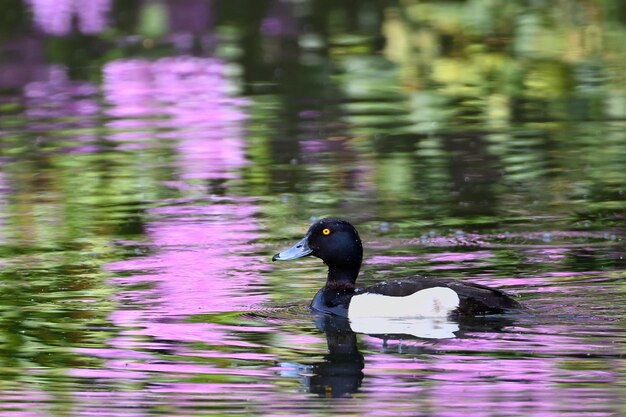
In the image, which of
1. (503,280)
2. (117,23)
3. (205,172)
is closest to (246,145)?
(205,172)

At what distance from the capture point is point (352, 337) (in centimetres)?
1074

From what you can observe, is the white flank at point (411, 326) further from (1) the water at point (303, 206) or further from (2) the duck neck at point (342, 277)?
(2) the duck neck at point (342, 277)

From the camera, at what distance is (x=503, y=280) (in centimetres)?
1191

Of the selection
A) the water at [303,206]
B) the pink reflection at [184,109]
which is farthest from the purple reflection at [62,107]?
the pink reflection at [184,109]

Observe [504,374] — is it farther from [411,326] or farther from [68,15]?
[68,15]

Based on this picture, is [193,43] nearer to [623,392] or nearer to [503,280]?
[503,280]

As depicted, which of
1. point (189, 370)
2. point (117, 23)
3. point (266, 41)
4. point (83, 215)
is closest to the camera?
point (189, 370)

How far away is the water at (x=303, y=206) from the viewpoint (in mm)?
9406

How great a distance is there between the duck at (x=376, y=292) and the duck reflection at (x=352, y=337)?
2.7 inches

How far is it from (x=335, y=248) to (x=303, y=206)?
342 centimetres

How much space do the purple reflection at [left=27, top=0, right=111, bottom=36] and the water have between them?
289 millimetres

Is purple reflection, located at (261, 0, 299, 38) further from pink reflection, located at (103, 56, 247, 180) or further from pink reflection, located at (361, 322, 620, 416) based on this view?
pink reflection, located at (361, 322, 620, 416)

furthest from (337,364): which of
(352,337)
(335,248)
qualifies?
(335,248)

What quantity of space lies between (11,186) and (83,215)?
2110 mm
